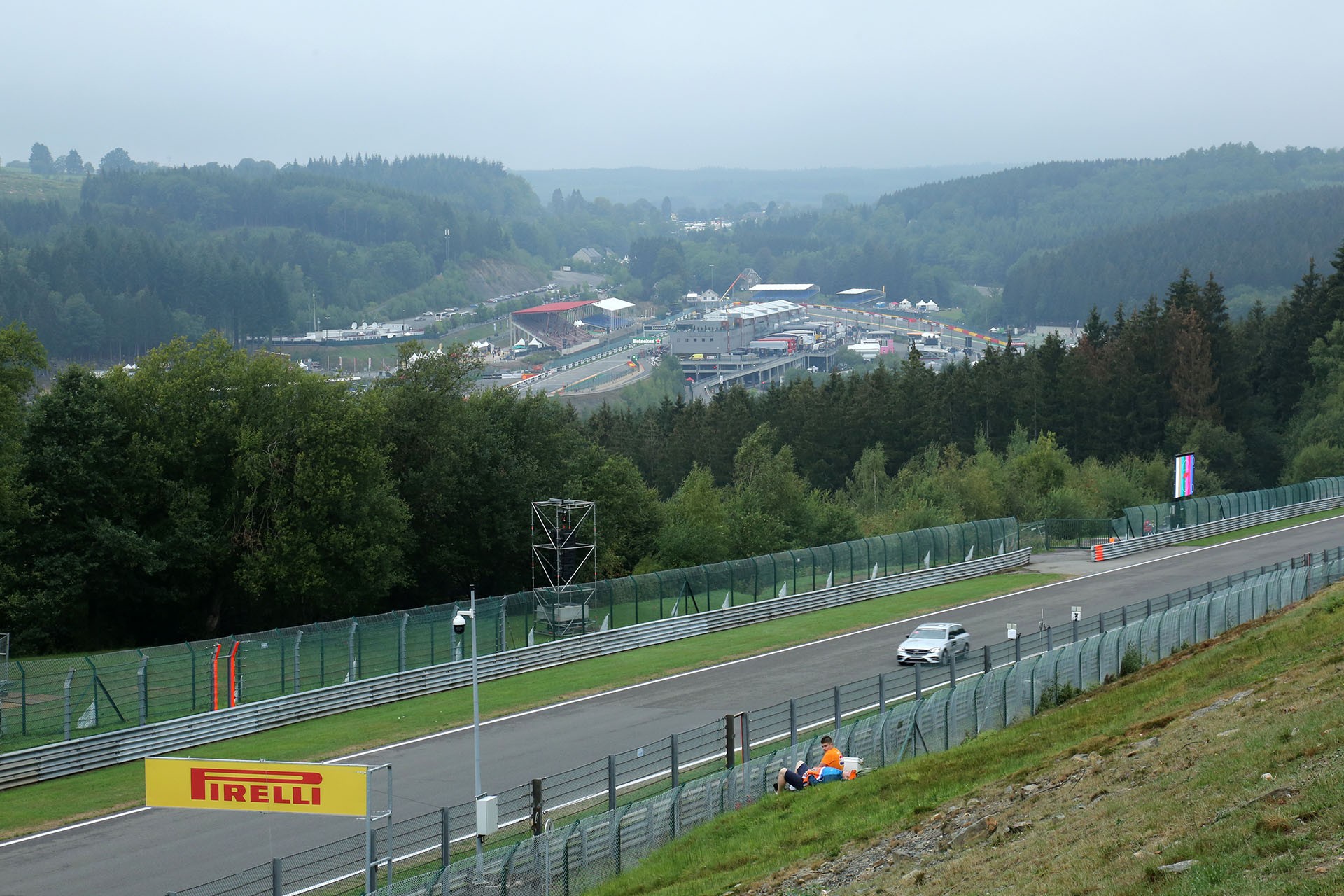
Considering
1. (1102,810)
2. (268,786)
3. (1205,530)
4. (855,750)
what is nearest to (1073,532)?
(1205,530)

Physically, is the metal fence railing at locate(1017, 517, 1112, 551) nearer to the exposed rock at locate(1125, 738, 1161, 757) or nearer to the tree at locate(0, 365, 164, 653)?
the tree at locate(0, 365, 164, 653)

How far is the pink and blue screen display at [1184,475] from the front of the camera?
233ft

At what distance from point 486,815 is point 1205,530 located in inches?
2440

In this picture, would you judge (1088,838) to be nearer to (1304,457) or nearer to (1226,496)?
(1226,496)

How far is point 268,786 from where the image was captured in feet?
62.1

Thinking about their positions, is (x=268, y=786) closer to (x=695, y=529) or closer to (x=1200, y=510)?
(x=695, y=529)

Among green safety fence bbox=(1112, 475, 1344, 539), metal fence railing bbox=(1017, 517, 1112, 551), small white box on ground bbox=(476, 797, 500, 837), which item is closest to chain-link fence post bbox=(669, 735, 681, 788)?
small white box on ground bbox=(476, 797, 500, 837)

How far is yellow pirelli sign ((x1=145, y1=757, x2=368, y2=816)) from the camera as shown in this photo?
61.8 feet

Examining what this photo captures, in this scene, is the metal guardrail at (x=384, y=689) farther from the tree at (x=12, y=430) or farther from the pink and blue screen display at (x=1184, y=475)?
the pink and blue screen display at (x=1184, y=475)

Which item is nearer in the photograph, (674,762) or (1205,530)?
(674,762)

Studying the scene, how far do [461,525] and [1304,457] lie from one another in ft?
227

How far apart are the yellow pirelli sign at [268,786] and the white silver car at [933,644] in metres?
24.2

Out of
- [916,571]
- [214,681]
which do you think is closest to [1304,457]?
[916,571]

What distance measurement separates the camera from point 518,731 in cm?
3428
